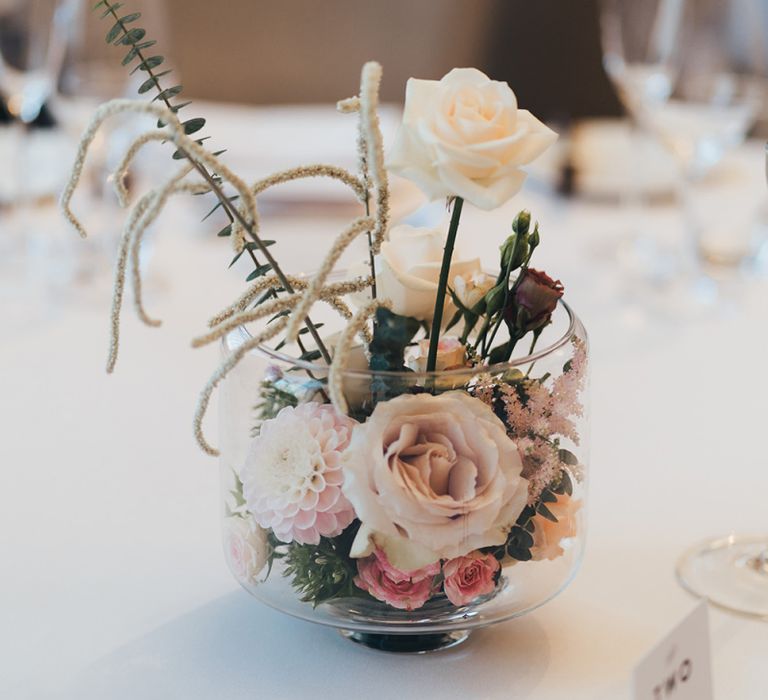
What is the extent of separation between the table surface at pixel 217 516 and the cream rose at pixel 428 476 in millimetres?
107

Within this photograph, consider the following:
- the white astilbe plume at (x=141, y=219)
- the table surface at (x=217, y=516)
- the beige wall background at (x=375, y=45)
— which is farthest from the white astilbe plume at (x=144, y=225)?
the beige wall background at (x=375, y=45)

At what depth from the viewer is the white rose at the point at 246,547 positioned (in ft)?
1.84

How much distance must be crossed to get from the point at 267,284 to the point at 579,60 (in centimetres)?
147

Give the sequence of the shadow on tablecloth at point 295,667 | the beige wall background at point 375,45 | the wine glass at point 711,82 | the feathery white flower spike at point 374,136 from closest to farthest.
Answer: the feathery white flower spike at point 374,136, the shadow on tablecloth at point 295,667, the wine glass at point 711,82, the beige wall background at point 375,45

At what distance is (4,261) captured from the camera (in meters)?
1.27

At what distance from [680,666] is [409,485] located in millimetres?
153

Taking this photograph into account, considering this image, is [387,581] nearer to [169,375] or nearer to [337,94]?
[169,375]

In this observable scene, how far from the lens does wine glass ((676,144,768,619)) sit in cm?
66

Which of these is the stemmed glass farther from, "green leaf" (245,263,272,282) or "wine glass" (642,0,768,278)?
"green leaf" (245,263,272,282)

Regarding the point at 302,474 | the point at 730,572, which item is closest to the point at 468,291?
the point at 302,474

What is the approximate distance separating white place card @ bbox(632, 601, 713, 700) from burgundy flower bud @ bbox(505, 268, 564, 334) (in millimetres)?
156

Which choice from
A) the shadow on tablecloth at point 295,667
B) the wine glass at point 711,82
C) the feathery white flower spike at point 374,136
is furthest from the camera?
the wine glass at point 711,82

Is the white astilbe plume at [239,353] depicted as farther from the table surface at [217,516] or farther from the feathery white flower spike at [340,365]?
the table surface at [217,516]

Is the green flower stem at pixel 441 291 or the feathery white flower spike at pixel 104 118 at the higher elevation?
the feathery white flower spike at pixel 104 118
